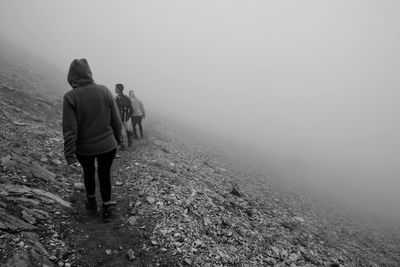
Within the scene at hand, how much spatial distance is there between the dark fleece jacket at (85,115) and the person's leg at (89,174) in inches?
8.6

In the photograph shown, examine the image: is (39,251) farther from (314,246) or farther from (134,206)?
(314,246)

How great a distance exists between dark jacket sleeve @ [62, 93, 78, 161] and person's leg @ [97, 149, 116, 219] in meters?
0.74

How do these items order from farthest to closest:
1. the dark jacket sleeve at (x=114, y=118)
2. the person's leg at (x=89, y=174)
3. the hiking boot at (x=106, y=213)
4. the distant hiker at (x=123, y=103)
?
the distant hiker at (x=123, y=103), the hiking boot at (x=106, y=213), the dark jacket sleeve at (x=114, y=118), the person's leg at (x=89, y=174)

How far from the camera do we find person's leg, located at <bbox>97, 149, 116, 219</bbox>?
672 cm

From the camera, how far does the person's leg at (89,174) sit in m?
6.62

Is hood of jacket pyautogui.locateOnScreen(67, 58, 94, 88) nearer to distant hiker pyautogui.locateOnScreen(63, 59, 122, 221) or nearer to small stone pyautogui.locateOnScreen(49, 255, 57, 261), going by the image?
distant hiker pyautogui.locateOnScreen(63, 59, 122, 221)

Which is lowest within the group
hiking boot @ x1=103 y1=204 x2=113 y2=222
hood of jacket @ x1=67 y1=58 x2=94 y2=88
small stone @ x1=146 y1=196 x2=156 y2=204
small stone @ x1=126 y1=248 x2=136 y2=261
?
small stone @ x1=146 y1=196 x2=156 y2=204

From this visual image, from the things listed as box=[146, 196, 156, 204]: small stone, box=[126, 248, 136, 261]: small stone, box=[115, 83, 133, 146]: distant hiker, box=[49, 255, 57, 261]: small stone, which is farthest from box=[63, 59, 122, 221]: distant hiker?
box=[115, 83, 133, 146]: distant hiker

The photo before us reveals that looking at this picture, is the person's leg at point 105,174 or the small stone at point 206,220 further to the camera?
the small stone at point 206,220

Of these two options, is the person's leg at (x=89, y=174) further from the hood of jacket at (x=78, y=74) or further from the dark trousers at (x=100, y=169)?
the hood of jacket at (x=78, y=74)

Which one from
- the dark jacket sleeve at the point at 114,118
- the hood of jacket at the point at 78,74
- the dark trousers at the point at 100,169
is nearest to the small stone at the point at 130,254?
the dark trousers at the point at 100,169

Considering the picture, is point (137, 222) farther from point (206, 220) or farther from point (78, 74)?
point (78, 74)

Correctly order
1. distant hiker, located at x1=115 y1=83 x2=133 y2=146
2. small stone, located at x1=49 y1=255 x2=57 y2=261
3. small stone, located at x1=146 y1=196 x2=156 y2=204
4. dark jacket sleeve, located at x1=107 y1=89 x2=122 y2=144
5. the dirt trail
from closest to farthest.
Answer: small stone, located at x1=49 y1=255 x2=57 y2=261 < the dirt trail < dark jacket sleeve, located at x1=107 y1=89 x2=122 y2=144 < small stone, located at x1=146 y1=196 x2=156 y2=204 < distant hiker, located at x1=115 y1=83 x2=133 y2=146

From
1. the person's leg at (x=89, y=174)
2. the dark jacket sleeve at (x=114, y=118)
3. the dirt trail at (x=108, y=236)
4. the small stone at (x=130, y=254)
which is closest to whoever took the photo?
the dirt trail at (x=108, y=236)
